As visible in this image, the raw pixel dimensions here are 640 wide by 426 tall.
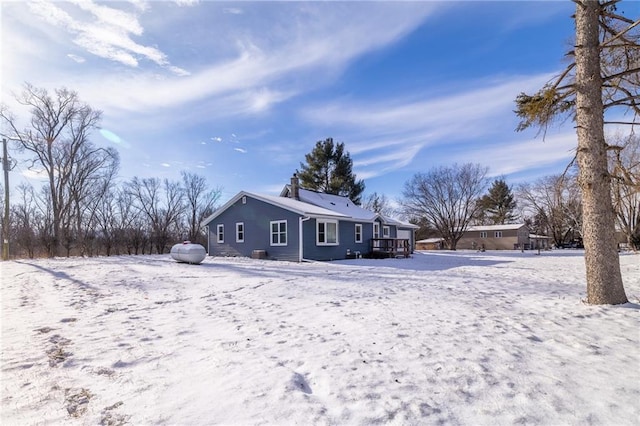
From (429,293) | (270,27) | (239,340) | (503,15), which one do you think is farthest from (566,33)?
(239,340)

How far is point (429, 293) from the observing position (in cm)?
669

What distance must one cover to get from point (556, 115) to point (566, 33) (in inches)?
77.6

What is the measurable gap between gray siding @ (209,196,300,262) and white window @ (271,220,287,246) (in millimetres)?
208

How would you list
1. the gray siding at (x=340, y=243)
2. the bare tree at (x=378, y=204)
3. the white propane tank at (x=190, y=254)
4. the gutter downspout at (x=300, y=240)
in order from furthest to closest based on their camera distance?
the bare tree at (x=378, y=204), the gray siding at (x=340, y=243), the gutter downspout at (x=300, y=240), the white propane tank at (x=190, y=254)

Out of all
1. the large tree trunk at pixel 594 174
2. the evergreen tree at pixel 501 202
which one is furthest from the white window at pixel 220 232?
the evergreen tree at pixel 501 202

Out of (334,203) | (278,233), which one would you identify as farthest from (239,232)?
(334,203)

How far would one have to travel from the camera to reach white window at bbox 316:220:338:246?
16750mm

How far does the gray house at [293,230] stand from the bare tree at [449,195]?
1671cm

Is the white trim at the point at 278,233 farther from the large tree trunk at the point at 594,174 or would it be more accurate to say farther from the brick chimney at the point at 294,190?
the large tree trunk at the point at 594,174

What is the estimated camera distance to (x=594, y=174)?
17.4ft

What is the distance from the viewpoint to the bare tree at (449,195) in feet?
113

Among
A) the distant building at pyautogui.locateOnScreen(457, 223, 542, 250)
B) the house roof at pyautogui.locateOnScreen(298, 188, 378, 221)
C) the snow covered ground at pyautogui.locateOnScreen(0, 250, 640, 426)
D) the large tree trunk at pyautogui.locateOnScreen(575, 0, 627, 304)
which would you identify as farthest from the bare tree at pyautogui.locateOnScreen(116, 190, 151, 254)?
the distant building at pyautogui.locateOnScreen(457, 223, 542, 250)

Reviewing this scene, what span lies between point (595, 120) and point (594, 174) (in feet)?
3.00

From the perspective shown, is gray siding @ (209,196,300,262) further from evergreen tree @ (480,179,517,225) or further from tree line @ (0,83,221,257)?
evergreen tree @ (480,179,517,225)
